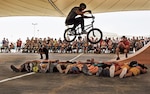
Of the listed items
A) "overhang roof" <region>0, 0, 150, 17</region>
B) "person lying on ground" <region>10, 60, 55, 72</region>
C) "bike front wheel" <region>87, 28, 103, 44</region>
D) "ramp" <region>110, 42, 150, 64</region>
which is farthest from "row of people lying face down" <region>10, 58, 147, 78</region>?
"overhang roof" <region>0, 0, 150, 17</region>

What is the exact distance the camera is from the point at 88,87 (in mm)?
7676

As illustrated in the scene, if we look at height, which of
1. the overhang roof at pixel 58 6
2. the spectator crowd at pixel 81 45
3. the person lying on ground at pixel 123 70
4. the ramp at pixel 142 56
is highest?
the overhang roof at pixel 58 6

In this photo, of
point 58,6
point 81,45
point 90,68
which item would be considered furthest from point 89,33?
point 81,45

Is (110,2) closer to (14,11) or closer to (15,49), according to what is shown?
(14,11)

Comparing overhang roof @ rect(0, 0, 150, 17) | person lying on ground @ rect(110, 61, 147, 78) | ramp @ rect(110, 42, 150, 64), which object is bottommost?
person lying on ground @ rect(110, 61, 147, 78)

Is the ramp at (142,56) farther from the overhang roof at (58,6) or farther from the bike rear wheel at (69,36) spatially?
the overhang roof at (58,6)

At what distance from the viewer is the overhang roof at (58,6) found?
22.7 m

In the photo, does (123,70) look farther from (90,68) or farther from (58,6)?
(58,6)

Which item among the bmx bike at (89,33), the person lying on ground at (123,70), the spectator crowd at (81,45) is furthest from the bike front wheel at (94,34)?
the spectator crowd at (81,45)

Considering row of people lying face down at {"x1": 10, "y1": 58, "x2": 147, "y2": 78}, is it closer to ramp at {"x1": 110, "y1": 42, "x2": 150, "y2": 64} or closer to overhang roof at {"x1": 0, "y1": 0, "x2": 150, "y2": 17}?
ramp at {"x1": 110, "y1": 42, "x2": 150, "y2": 64}

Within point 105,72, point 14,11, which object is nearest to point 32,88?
point 105,72

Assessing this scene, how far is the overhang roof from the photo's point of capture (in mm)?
22656

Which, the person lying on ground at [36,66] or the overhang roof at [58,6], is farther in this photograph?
the overhang roof at [58,6]

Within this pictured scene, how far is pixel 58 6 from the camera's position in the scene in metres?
23.5
